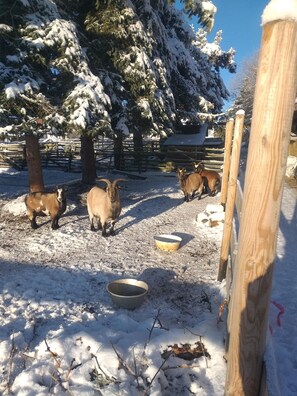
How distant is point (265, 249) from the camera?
1658 millimetres

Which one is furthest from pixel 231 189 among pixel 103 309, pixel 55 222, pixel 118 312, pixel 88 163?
pixel 88 163

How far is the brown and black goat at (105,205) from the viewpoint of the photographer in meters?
7.89

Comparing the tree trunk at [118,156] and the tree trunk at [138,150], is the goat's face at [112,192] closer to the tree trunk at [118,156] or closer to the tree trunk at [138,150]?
the tree trunk at [118,156]

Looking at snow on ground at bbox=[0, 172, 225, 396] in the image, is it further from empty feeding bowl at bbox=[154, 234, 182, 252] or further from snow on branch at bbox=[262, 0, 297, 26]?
snow on branch at bbox=[262, 0, 297, 26]

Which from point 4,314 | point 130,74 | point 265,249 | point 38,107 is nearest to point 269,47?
point 265,249

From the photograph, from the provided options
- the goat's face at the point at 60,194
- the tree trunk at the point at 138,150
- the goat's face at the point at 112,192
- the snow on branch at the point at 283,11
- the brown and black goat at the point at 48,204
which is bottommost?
the brown and black goat at the point at 48,204

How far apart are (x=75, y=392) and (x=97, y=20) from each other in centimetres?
1160

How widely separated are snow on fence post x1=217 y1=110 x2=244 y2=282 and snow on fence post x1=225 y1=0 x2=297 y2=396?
9.10 ft

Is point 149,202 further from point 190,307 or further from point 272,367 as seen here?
point 272,367

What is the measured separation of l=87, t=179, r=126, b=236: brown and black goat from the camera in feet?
25.9

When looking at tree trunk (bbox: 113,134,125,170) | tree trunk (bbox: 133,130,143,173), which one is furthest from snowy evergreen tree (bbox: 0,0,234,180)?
tree trunk (bbox: 133,130,143,173)

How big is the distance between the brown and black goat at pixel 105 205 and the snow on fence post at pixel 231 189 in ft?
11.6

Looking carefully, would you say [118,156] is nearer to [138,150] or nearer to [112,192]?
[138,150]

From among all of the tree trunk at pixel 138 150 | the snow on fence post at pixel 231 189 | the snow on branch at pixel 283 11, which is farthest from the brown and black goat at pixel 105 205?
the tree trunk at pixel 138 150
